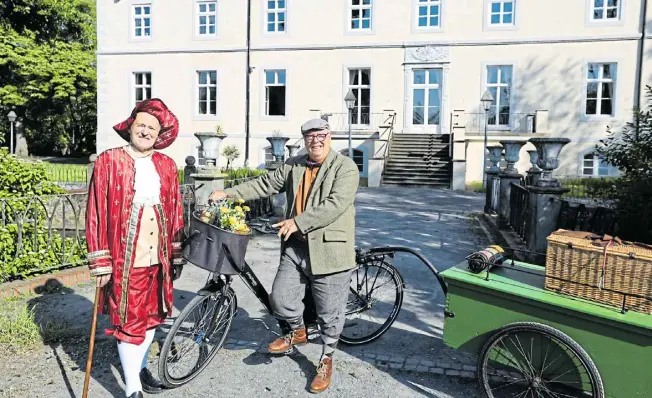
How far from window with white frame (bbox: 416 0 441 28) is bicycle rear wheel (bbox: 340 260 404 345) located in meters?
19.5

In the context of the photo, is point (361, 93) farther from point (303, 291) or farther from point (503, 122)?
point (303, 291)

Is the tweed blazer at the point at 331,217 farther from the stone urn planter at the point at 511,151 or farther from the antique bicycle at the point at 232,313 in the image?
the stone urn planter at the point at 511,151

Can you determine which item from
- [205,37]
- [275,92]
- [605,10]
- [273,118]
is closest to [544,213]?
[605,10]

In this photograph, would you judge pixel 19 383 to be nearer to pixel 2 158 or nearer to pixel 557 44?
pixel 2 158

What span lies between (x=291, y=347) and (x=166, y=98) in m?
23.0

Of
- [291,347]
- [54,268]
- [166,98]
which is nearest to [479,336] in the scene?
[291,347]

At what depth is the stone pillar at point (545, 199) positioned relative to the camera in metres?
6.86

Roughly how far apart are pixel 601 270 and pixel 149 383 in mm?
2865

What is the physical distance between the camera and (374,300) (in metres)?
4.39

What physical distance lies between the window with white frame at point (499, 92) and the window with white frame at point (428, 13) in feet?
9.61

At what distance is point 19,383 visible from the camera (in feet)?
11.6

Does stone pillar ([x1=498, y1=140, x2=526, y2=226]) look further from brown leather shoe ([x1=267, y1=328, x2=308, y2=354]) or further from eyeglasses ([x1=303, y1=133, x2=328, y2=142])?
eyeglasses ([x1=303, y1=133, x2=328, y2=142])

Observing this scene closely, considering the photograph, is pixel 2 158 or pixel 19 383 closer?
pixel 19 383

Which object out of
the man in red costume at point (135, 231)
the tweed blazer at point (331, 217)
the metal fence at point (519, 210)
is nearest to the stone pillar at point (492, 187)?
the metal fence at point (519, 210)
